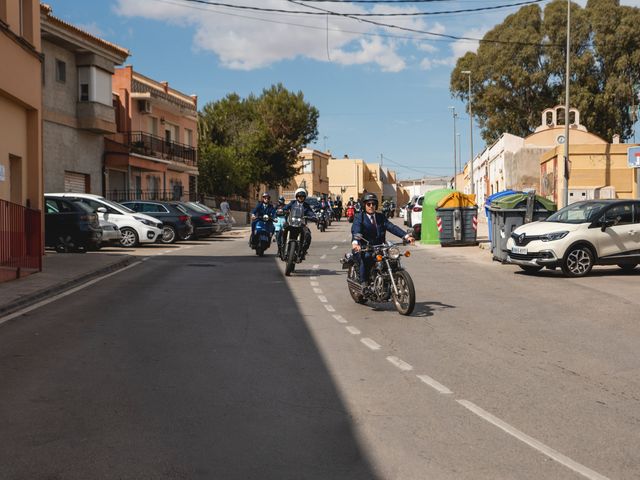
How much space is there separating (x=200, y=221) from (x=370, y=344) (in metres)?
23.5

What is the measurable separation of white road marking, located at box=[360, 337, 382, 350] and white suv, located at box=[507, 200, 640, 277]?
26.9ft

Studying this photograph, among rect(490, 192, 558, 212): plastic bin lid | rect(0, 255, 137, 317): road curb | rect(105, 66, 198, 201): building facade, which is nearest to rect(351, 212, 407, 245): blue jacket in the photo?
rect(0, 255, 137, 317): road curb

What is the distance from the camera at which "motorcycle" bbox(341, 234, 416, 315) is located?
10977mm

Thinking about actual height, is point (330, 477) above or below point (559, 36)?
below

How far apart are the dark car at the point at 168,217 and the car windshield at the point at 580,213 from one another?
15663mm

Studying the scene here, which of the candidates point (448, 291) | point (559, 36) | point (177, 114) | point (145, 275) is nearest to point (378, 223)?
point (448, 291)

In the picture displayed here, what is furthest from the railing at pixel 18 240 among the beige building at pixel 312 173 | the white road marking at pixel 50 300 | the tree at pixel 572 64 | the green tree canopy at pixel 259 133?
the beige building at pixel 312 173

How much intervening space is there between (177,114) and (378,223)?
40.2m

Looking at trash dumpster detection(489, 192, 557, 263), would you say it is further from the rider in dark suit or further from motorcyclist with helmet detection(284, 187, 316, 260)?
the rider in dark suit

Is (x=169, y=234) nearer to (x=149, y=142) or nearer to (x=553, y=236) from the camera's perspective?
(x=149, y=142)

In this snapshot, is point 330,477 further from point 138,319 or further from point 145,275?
point 145,275

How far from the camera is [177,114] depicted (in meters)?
50.2

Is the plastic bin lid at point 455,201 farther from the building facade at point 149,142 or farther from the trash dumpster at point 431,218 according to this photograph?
the building facade at point 149,142

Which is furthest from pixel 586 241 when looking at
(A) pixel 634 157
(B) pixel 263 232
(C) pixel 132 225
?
(C) pixel 132 225
